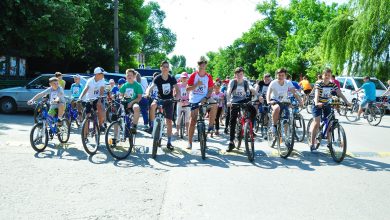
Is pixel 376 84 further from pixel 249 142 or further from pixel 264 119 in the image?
pixel 249 142

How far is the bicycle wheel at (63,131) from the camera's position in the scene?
9.58 metres

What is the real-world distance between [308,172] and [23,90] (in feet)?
41.6

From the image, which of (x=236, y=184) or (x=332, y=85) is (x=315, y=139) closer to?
(x=332, y=85)

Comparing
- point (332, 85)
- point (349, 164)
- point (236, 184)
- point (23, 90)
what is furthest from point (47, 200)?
point (23, 90)

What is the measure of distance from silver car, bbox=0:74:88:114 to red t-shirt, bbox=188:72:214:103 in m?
8.27

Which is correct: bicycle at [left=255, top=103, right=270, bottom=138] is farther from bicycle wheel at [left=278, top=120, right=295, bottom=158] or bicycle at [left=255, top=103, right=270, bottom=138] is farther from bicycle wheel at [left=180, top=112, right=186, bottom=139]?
bicycle wheel at [left=278, top=120, right=295, bottom=158]

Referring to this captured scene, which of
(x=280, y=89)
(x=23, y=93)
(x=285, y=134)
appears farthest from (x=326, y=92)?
(x=23, y=93)

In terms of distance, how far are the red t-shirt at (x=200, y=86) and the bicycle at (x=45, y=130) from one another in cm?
290

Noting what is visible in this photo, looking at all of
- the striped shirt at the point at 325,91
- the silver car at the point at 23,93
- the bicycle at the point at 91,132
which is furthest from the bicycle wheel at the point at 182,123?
the silver car at the point at 23,93

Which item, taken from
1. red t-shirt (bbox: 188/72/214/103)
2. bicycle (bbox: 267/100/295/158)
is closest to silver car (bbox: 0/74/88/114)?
red t-shirt (bbox: 188/72/214/103)

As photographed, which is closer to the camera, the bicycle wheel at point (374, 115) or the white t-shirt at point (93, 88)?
the white t-shirt at point (93, 88)

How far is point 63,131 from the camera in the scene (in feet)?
31.7

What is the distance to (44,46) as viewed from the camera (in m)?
20.5

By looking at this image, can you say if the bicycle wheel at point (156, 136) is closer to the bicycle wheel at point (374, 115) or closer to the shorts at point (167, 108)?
the shorts at point (167, 108)
